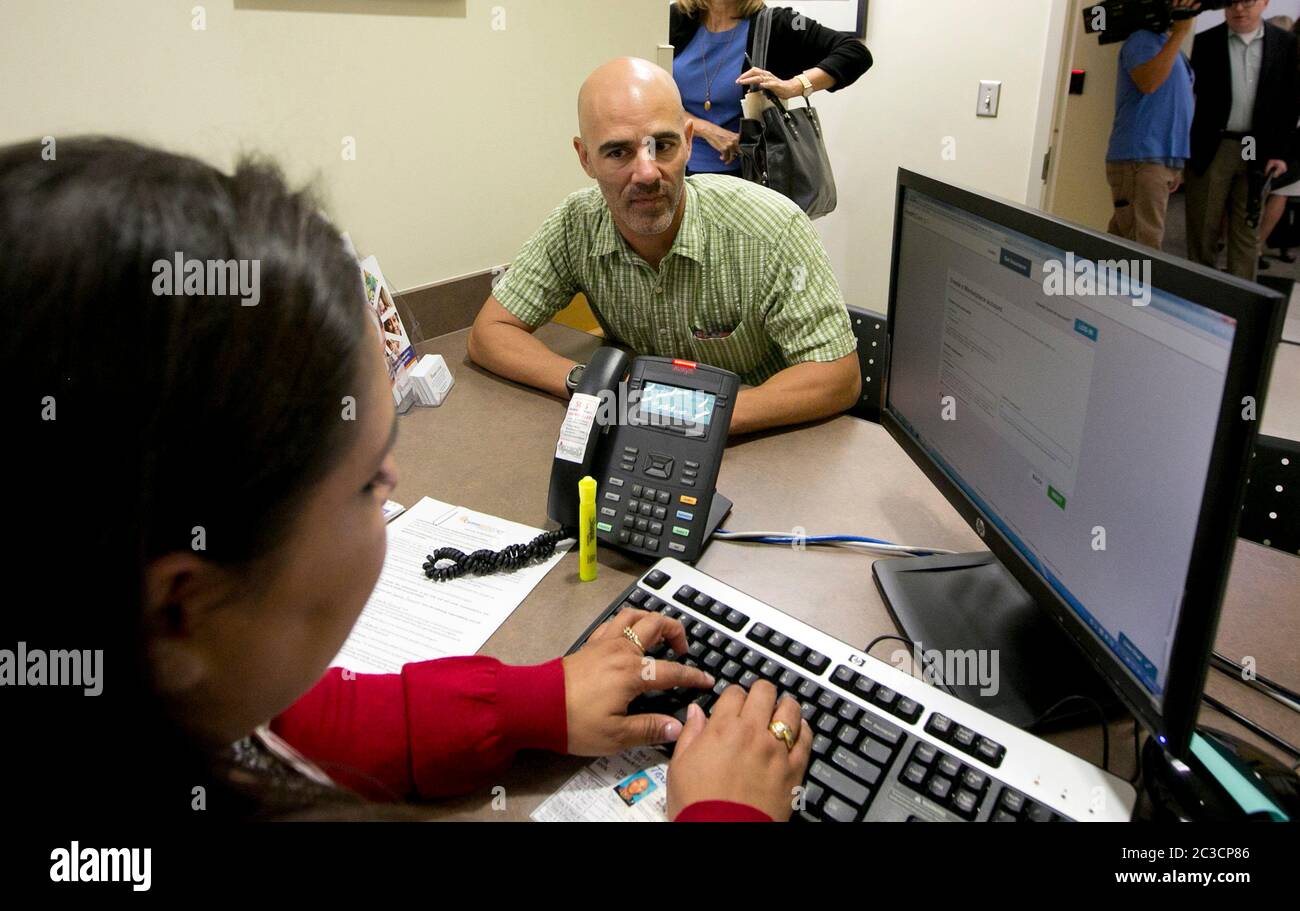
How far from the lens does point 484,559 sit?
1.03m

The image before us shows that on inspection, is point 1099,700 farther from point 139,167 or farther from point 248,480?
point 139,167

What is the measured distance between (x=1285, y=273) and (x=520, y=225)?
4127mm

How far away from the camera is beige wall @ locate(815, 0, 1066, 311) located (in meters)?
2.94

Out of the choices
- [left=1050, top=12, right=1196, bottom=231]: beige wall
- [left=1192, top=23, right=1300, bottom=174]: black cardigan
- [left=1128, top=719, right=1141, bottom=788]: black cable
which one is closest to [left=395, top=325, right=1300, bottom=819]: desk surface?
[left=1128, top=719, right=1141, bottom=788]: black cable

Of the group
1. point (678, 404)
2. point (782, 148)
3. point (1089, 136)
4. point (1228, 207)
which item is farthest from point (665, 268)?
point (1089, 136)

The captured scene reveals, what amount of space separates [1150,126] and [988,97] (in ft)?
3.78

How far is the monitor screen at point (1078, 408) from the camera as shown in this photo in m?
0.59

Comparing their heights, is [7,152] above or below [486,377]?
above

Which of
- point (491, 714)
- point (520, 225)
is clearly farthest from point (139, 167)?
point (520, 225)

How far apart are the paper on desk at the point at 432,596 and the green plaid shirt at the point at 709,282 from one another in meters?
0.72

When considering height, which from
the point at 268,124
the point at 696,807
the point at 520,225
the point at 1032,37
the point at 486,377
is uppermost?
the point at 1032,37

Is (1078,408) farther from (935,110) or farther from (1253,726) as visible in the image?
(935,110)

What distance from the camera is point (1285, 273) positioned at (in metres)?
4.22

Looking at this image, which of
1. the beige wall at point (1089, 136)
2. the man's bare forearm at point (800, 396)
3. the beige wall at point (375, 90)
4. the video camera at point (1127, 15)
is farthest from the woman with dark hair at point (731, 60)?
the beige wall at point (1089, 136)
